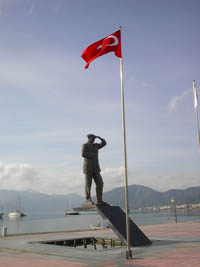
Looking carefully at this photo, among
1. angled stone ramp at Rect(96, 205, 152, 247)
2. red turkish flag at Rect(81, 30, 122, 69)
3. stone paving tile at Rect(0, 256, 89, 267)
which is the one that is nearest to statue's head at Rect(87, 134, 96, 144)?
angled stone ramp at Rect(96, 205, 152, 247)

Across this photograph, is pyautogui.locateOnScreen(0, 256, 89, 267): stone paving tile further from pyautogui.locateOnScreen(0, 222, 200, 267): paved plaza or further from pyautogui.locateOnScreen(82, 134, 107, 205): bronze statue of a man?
pyautogui.locateOnScreen(82, 134, 107, 205): bronze statue of a man

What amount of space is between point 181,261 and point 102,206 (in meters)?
6.44

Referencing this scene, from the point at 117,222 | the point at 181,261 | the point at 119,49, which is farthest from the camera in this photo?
the point at 117,222

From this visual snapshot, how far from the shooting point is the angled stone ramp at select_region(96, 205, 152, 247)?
14.5 meters

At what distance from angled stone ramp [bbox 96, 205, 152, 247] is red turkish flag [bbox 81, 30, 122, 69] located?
25.4ft

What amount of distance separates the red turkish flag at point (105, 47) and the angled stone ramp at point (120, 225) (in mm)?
7745

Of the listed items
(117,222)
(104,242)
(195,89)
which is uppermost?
(195,89)

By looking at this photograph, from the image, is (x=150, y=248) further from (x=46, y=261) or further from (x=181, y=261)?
(x=46, y=261)

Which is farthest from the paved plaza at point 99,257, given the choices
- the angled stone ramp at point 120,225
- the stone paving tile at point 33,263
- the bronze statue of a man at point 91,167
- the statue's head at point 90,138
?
the statue's head at point 90,138

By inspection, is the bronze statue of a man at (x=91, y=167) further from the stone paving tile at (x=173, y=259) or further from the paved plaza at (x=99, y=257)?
the stone paving tile at (x=173, y=259)

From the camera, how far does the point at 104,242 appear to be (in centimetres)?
1886

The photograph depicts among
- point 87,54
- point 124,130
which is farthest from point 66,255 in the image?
point 87,54

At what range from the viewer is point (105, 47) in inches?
534

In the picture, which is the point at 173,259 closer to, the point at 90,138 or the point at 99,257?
the point at 99,257
